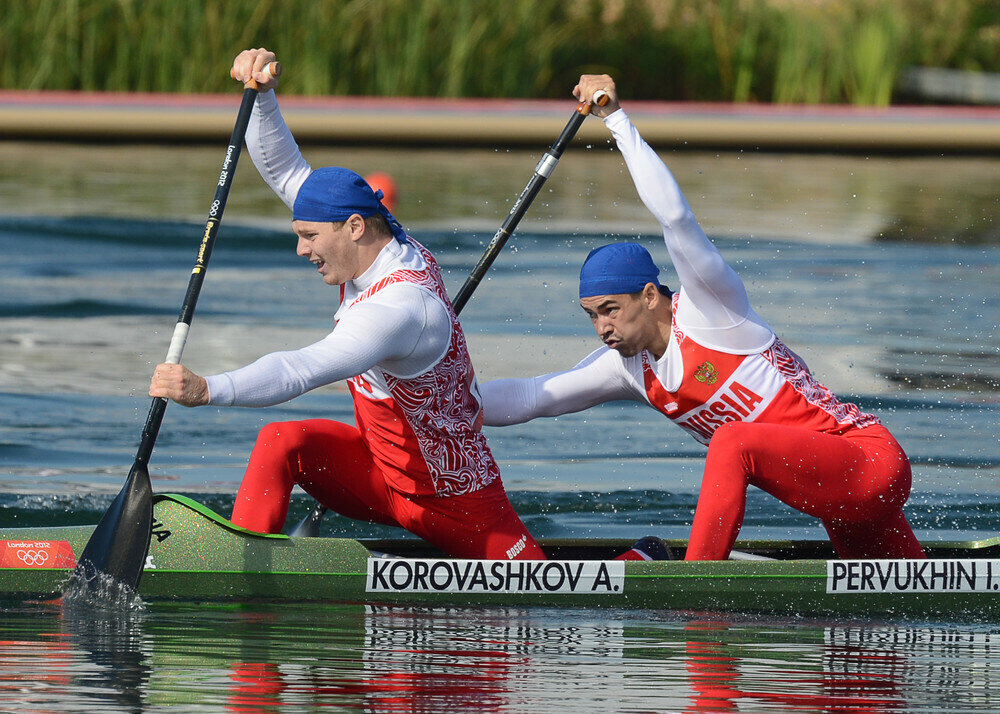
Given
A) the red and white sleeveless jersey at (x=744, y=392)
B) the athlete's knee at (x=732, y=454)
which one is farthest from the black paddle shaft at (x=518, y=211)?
the athlete's knee at (x=732, y=454)

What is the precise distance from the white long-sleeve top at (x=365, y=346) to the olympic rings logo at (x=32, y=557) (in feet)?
3.67

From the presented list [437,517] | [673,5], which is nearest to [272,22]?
[673,5]

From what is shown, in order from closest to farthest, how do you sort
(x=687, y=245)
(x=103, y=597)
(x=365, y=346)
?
(x=365, y=346), (x=687, y=245), (x=103, y=597)

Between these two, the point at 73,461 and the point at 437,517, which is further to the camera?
the point at 73,461

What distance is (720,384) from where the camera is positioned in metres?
5.36

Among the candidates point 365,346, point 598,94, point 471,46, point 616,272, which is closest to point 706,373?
point 616,272

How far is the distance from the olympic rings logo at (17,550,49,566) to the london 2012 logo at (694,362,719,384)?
210 centimetres

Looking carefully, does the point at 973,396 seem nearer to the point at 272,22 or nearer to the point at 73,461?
the point at 73,461

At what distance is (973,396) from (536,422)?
91.1 inches

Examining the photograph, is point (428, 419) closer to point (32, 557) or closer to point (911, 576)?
point (32, 557)

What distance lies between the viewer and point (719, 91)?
20.2m

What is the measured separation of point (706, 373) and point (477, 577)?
94 centimetres

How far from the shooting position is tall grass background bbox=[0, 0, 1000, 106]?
60.5 feet

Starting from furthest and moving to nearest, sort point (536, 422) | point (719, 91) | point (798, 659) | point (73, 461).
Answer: point (719, 91)
point (536, 422)
point (73, 461)
point (798, 659)
